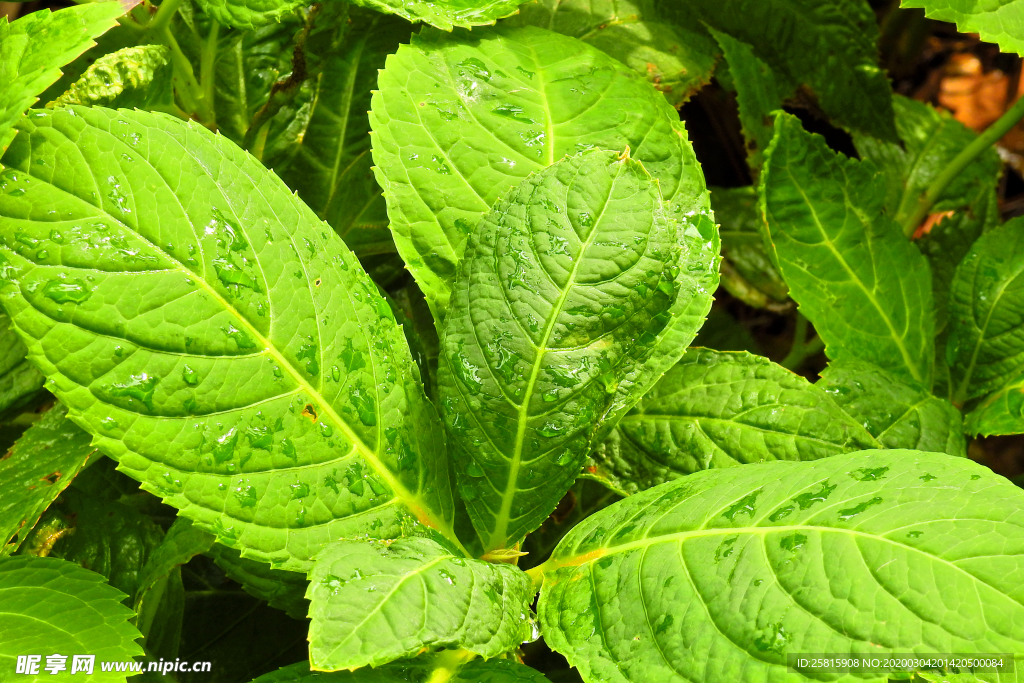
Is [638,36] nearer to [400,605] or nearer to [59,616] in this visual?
[400,605]

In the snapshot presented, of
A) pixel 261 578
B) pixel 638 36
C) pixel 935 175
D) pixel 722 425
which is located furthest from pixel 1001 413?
pixel 261 578

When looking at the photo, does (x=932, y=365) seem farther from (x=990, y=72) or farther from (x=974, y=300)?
(x=990, y=72)

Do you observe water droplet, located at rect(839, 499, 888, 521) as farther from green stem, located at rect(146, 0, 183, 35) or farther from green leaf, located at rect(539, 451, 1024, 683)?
green stem, located at rect(146, 0, 183, 35)

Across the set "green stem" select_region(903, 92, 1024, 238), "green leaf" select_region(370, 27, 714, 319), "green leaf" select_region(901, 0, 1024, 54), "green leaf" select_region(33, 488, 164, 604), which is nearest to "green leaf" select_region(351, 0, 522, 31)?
"green leaf" select_region(370, 27, 714, 319)

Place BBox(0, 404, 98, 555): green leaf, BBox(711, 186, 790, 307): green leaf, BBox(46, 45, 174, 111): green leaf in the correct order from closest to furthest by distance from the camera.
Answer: BBox(0, 404, 98, 555): green leaf < BBox(46, 45, 174, 111): green leaf < BBox(711, 186, 790, 307): green leaf

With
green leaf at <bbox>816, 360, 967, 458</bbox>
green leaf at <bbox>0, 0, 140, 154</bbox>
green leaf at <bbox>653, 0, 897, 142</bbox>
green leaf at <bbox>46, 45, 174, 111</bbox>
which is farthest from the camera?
green leaf at <bbox>653, 0, 897, 142</bbox>

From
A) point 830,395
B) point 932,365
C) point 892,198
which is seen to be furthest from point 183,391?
point 892,198
